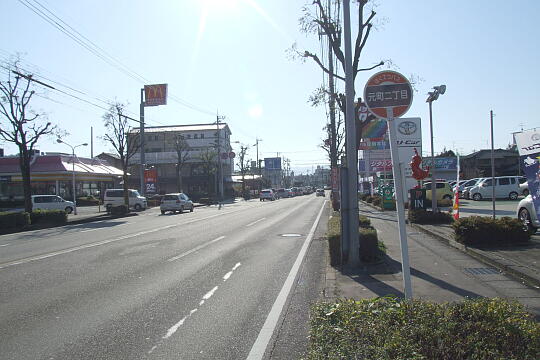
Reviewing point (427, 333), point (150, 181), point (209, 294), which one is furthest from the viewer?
point (150, 181)

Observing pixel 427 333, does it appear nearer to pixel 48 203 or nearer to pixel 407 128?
pixel 407 128

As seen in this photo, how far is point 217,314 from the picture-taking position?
601 centimetres

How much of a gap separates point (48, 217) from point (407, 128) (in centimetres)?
2167

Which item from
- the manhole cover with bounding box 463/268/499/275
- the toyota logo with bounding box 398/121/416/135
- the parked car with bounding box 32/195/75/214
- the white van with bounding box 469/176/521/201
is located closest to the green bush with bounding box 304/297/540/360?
the manhole cover with bounding box 463/268/499/275

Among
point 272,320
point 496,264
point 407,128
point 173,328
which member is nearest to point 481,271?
point 496,264

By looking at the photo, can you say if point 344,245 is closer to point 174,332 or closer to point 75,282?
point 174,332

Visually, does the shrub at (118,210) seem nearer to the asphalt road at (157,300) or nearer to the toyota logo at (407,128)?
the asphalt road at (157,300)

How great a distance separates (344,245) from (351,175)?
143cm

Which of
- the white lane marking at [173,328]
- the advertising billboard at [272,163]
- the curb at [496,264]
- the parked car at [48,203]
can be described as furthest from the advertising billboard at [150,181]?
the white lane marking at [173,328]

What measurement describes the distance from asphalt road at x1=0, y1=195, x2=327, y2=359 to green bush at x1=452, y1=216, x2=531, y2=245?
11.6 ft

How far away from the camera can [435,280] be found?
289 inches

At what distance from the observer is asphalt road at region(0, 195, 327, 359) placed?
4824mm

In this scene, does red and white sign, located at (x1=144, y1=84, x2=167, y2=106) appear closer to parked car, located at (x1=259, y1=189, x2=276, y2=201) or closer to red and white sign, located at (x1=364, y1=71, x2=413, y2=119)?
parked car, located at (x1=259, y1=189, x2=276, y2=201)

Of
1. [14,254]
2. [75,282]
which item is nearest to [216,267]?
[75,282]
